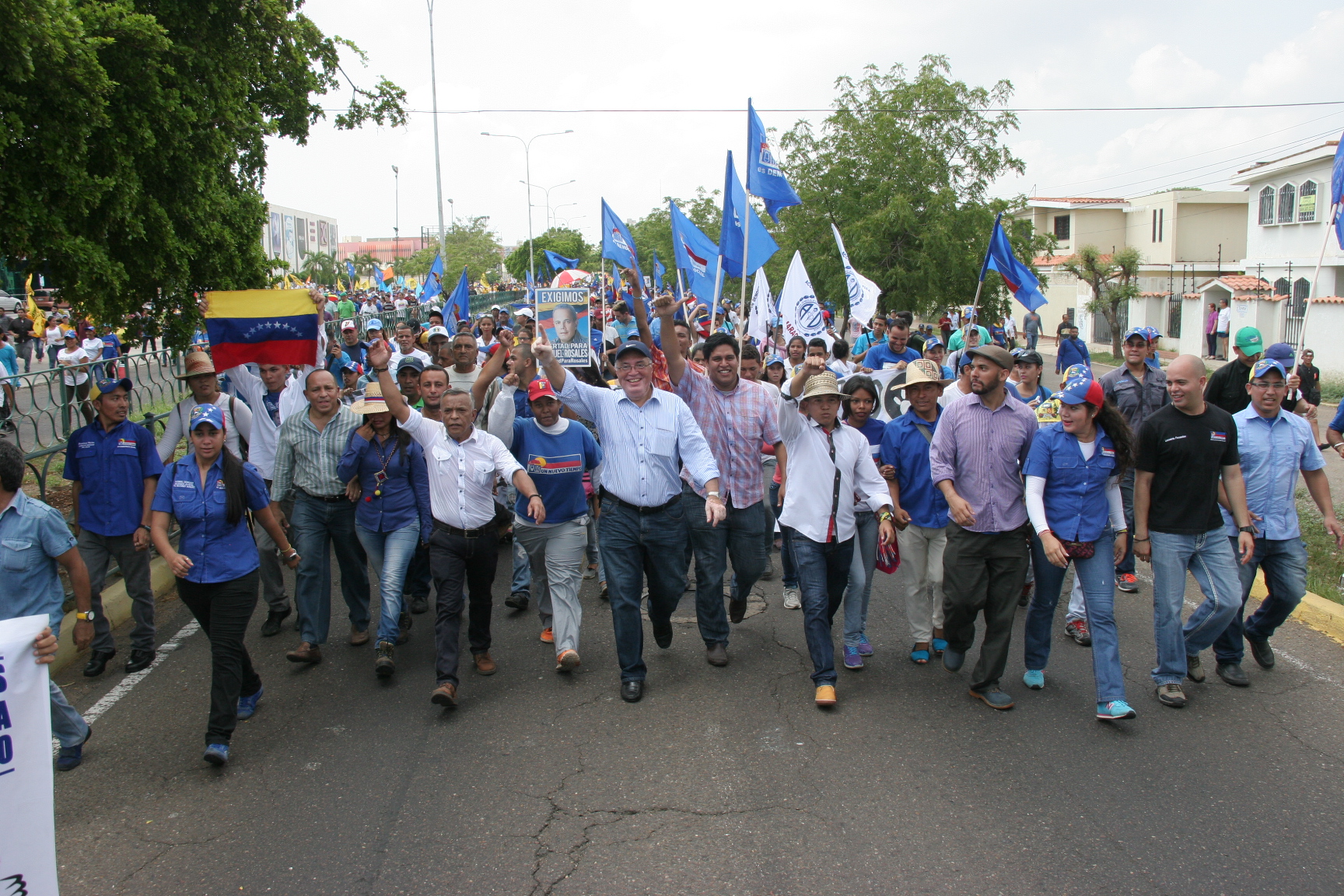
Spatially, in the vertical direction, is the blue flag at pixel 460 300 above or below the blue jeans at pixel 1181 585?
above

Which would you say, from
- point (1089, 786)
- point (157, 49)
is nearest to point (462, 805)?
point (1089, 786)

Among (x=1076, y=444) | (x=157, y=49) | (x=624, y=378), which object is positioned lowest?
(x=1076, y=444)

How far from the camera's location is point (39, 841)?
3.01 meters

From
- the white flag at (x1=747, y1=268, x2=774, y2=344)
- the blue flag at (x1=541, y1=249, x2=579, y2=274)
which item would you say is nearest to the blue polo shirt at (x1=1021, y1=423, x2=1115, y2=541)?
the white flag at (x1=747, y1=268, x2=774, y2=344)

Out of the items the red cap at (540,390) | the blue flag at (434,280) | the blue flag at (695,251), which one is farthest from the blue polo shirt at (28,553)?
the blue flag at (434,280)

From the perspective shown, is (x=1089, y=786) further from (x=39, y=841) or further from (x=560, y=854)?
(x=39, y=841)

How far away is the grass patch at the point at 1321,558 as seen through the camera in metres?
7.07

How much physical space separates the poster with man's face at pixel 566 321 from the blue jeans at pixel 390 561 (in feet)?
4.85

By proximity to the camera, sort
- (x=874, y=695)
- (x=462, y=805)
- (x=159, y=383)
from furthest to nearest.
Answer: (x=159, y=383)
(x=874, y=695)
(x=462, y=805)

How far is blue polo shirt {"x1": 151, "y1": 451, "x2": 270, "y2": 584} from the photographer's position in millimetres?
4875

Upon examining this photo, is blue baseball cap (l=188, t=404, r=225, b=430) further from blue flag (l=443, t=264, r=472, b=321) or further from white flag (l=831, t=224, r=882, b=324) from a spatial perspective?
blue flag (l=443, t=264, r=472, b=321)

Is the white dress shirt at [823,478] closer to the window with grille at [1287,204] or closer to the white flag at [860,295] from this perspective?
the white flag at [860,295]

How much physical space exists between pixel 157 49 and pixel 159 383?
5842 millimetres

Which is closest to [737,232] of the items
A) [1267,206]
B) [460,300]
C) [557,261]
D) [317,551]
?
[317,551]
